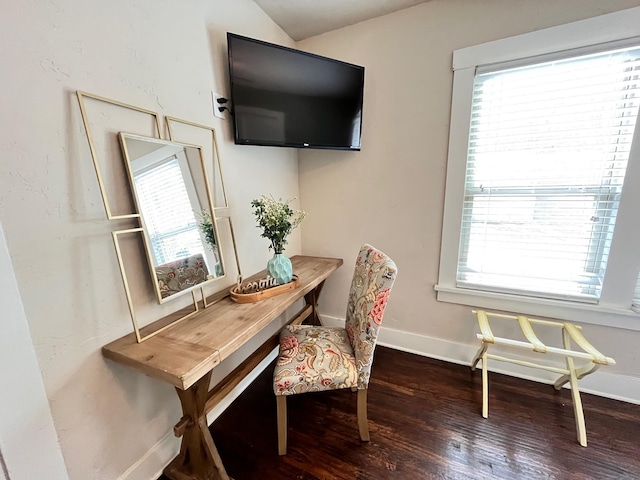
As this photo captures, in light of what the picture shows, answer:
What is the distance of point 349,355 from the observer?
1.38 m

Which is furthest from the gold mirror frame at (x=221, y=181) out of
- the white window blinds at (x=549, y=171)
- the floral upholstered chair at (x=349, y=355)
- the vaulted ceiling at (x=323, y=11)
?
the white window blinds at (x=549, y=171)

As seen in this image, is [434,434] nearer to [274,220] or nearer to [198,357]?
[198,357]

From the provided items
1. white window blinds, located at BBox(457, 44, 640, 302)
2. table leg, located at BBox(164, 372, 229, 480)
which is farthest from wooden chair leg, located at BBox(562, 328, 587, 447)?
table leg, located at BBox(164, 372, 229, 480)

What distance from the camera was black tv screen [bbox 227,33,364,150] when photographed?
4.92 ft

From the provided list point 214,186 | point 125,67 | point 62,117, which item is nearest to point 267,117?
point 214,186

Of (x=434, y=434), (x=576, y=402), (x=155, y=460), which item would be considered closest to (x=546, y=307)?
(x=576, y=402)

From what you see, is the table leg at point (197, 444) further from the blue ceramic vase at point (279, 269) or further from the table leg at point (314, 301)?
the table leg at point (314, 301)

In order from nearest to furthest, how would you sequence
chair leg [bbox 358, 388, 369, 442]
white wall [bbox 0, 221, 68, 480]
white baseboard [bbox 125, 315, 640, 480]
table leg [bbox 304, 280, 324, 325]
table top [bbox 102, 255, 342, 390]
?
white wall [bbox 0, 221, 68, 480] < table top [bbox 102, 255, 342, 390] < white baseboard [bbox 125, 315, 640, 480] < chair leg [bbox 358, 388, 369, 442] < table leg [bbox 304, 280, 324, 325]

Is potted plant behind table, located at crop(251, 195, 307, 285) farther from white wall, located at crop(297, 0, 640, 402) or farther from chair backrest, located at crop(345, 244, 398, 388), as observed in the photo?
white wall, located at crop(297, 0, 640, 402)

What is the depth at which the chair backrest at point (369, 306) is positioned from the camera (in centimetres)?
125

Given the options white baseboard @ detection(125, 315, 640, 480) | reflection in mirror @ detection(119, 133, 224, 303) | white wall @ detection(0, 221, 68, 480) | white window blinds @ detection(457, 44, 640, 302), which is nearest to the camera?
white wall @ detection(0, 221, 68, 480)

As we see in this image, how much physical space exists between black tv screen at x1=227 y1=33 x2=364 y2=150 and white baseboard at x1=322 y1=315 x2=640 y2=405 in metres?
1.58

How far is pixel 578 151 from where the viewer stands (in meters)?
1.53

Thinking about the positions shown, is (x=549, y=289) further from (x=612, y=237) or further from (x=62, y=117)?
(x=62, y=117)
